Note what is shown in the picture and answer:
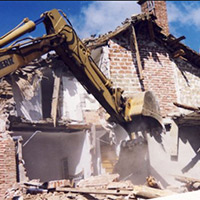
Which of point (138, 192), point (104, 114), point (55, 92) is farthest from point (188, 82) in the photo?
point (138, 192)

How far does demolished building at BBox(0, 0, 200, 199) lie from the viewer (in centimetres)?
918

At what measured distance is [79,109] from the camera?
14219mm

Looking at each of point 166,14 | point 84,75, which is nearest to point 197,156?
point 84,75

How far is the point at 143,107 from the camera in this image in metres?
6.89

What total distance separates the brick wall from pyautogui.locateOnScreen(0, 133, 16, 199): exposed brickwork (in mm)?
4453

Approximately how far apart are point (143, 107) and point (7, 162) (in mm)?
5910

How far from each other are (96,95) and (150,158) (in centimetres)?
323

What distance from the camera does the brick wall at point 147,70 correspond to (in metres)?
10.4

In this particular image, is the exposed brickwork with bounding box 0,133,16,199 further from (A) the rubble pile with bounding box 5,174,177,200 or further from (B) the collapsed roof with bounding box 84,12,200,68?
(B) the collapsed roof with bounding box 84,12,200,68

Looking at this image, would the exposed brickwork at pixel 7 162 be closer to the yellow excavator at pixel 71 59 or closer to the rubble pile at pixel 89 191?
the rubble pile at pixel 89 191

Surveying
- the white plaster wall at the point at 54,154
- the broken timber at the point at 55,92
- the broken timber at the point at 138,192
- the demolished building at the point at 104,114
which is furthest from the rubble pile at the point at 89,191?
the white plaster wall at the point at 54,154

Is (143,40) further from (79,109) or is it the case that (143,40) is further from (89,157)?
(89,157)

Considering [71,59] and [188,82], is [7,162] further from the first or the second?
[188,82]

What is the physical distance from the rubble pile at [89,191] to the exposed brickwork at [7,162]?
1.33ft
